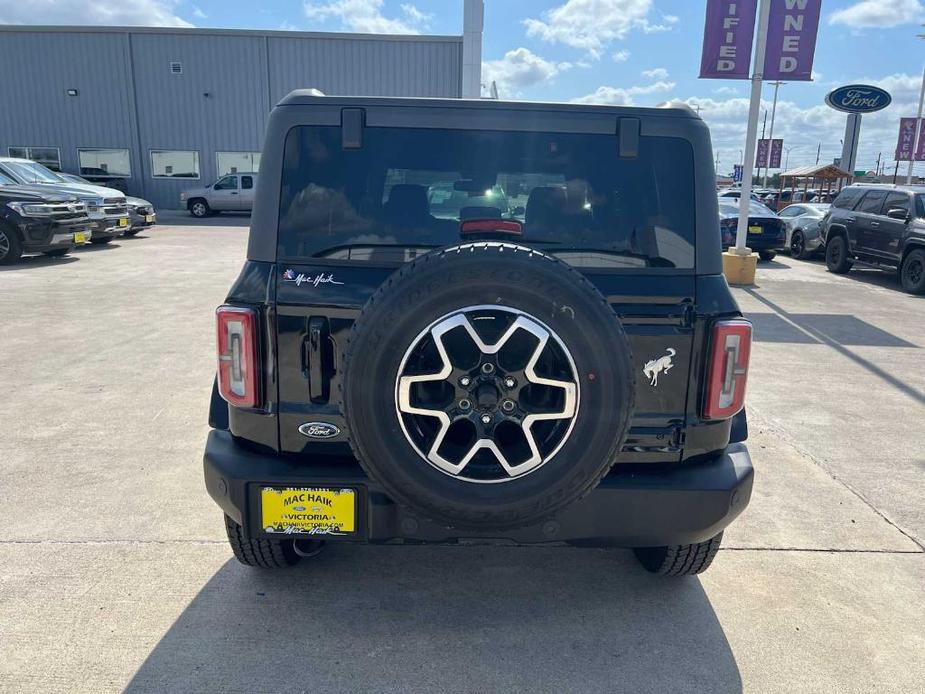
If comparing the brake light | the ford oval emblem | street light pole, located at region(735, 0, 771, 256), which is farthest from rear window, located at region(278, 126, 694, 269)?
street light pole, located at region(735, 0, 771, 256)

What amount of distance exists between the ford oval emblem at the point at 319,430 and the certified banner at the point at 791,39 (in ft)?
38.3

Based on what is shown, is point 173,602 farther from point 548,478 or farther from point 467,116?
point 467,116

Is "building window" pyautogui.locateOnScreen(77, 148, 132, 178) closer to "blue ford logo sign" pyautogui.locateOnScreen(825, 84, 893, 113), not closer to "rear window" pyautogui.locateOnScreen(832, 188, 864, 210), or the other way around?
"rear window" pyautogui.locateOnScreen(832, 188, 864, 210)

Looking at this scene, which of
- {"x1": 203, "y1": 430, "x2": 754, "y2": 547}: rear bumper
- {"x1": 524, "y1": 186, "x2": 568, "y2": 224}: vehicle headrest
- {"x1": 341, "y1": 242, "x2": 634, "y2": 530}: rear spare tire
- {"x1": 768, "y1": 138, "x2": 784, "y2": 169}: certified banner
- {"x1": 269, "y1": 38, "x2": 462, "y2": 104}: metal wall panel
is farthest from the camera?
{"x1": 768, "y1": 138, "x2": 784, "y2": 169}: certified banner

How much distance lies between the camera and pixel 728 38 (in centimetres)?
1162

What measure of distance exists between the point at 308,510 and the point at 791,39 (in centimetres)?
1219

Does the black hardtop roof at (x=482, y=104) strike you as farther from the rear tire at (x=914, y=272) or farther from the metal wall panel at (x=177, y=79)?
the metal wall panel at (x=177, y=79)

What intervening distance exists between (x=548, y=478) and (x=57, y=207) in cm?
1290

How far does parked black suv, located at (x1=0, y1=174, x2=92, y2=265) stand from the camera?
12.0 meters

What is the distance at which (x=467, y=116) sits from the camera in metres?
2.54

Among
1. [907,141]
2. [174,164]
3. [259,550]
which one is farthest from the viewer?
[907,141]

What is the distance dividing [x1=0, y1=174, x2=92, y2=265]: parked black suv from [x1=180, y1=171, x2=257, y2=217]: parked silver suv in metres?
12.0

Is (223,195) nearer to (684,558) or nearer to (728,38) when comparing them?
(728,38)

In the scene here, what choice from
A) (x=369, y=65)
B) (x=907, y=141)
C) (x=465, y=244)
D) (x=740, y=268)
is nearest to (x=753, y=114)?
(x=740, y=268)
